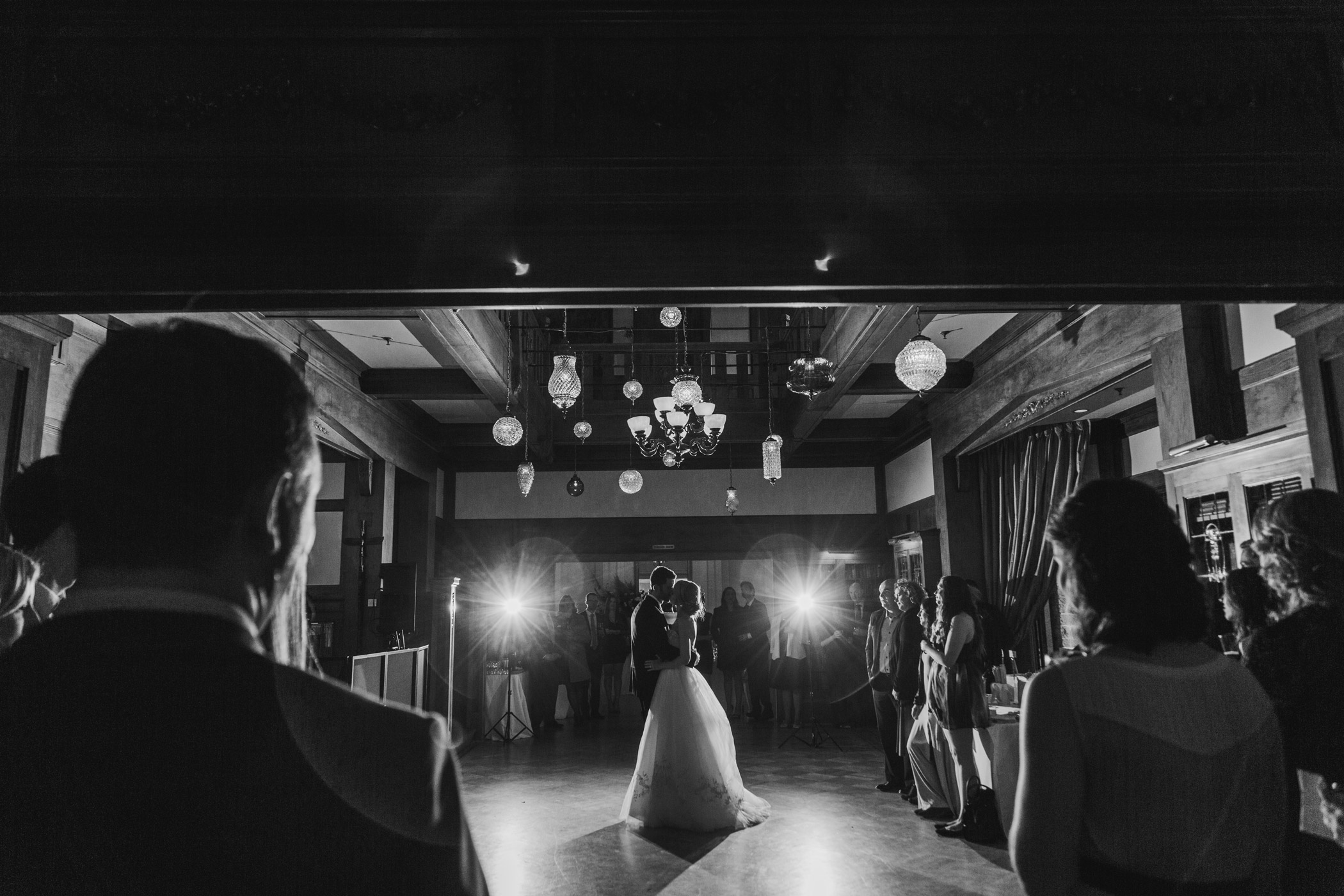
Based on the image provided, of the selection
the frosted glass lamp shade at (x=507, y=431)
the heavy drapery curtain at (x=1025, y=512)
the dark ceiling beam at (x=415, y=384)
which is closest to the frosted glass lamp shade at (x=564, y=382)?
the frosted glass lamp shade at (x=507, y=431)

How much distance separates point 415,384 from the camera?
748 centimetres

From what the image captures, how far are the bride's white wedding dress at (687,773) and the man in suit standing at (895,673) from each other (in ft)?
4.12

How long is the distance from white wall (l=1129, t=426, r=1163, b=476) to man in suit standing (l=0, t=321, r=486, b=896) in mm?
7457

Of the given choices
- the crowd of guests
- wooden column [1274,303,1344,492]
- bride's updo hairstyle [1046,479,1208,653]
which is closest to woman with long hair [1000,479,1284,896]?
bride's updo hairstyle [1046,479,1208,653]

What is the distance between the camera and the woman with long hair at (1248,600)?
7.49 feet

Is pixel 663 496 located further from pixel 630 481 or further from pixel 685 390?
pixel 685 390

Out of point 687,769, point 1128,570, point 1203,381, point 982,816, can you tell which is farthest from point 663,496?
→ point 1128,570

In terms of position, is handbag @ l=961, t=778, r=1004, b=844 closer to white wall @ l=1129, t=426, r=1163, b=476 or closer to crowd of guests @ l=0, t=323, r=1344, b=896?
white wall @ l=1129, t=426, r=1163, b=476

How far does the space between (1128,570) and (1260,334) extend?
4027mm

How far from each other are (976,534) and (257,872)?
8446mm

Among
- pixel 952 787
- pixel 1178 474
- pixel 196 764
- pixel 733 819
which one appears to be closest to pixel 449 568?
pixel 733 819

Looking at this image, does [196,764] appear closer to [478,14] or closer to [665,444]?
[478,14]

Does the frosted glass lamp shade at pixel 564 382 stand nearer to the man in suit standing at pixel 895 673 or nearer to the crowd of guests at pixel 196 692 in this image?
the man in suit standing at pixel 895 673

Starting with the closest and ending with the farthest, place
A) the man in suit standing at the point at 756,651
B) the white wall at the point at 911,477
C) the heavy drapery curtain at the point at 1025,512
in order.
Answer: the heavy drapery curtain at the point at 1025,512, the white wall at the point at 911,477, the man in suit standing at the point at 756,651
